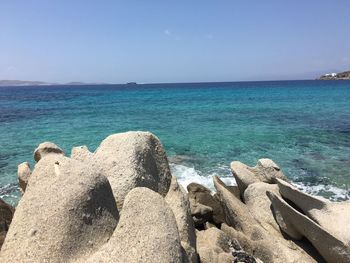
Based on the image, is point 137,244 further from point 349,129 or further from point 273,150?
point 349,129

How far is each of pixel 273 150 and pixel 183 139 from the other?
5.05 meters

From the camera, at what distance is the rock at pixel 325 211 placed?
243 inches

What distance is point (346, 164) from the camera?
14727mm

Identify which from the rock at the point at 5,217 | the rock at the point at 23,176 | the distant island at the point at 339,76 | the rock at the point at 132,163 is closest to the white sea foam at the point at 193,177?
the rock at the point at 23,176

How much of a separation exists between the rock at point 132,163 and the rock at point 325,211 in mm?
2336

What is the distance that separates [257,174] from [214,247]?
12.1 feet

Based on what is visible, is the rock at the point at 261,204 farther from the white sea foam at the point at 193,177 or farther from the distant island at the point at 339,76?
the distant island at the point at 339,76

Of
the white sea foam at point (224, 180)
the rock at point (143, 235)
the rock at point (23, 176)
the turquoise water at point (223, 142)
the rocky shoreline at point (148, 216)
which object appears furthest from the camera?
the turquoise water at point (223, 142)

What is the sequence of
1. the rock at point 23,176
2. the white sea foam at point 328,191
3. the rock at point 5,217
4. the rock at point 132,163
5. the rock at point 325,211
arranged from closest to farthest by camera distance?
the rock at point 132,163 → the rock at point 5,217 → the rock at point 325,211 → the rock at point 23,176 → the white sea foam at point 328,191

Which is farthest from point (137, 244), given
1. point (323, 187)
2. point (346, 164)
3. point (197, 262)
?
point (346, 164)

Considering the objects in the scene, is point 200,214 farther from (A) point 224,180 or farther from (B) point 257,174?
(A) point 224,180

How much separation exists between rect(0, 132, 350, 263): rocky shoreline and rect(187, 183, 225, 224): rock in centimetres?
2

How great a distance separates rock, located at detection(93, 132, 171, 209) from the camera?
546 centimetres

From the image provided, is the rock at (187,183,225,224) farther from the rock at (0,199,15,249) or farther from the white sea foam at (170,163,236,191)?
the white sea foam at (170,163,236,191)
